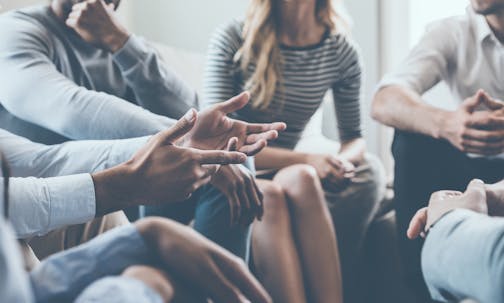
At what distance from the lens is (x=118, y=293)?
0.55 meters

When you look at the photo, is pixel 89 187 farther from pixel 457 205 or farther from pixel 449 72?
pixel 449 72

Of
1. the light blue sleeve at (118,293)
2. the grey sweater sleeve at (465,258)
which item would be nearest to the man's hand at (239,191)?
the grey sweater sleeve at (465,258)

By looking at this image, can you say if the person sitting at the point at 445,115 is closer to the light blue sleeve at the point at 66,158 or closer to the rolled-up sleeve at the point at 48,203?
the light blue sleeve at the point at 66,158

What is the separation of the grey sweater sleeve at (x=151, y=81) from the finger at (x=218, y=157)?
1.85 ft

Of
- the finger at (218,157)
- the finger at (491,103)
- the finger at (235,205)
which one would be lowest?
the finger at (235,205)

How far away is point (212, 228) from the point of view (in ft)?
4.44

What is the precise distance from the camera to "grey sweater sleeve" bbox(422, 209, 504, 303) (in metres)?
0.60

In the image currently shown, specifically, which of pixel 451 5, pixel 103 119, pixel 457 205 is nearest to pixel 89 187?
pixel 103 119

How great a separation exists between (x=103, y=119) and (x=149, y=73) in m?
0.26

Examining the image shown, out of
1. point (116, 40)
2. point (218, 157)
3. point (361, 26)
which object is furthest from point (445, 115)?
point (361, 26)

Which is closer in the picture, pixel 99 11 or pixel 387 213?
pixel 99 11

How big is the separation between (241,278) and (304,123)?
1.17 metres

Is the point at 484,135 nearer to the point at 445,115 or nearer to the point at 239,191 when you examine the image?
the point at 445,115

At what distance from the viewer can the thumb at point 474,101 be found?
1.35m
